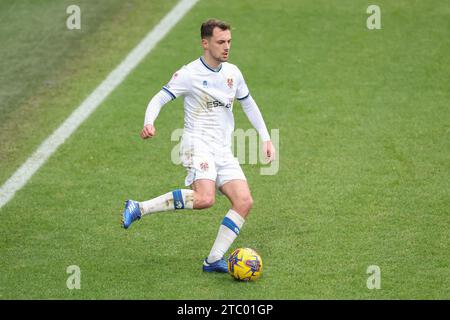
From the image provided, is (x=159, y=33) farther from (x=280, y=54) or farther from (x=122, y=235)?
(x=122, y=235)

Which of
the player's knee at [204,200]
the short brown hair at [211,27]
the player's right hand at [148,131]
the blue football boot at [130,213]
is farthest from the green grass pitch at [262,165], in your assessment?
the short brown hair at [211,27]

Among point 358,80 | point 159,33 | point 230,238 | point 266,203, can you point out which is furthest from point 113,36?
point 230,238

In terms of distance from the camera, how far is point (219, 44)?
882 cm

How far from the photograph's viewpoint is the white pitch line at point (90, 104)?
36.2ft

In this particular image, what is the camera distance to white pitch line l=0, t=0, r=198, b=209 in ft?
36.2

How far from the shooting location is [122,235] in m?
9.71

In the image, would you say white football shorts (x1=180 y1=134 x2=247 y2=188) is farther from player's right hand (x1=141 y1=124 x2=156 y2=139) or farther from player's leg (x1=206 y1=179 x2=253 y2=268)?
player's right hand (x1=141 y1=124 x2=156 y2=139)

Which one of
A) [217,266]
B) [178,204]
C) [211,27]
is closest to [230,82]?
[211,27]

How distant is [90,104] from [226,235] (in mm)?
4780

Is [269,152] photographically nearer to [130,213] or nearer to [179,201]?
[179,201]

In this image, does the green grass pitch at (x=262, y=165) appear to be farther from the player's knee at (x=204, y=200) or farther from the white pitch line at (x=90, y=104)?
the player's knee at (x=204, y=200)

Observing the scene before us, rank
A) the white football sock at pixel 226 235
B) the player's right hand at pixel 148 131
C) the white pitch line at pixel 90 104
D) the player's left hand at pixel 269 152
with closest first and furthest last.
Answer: the player's right hand at pixel 148 131 → the white football sock at pixel 226 235 → the player's left hand at pixel 269 152 → the white pitch line at pixel 90 104

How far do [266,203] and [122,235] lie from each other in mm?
1717

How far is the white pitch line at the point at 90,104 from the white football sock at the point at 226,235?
2.88m
